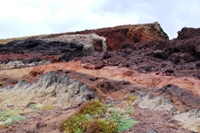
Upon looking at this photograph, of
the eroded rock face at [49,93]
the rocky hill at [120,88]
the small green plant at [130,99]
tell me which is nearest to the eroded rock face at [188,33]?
the rocky hill at [120,88]

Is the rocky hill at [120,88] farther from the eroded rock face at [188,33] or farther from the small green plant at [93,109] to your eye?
the small green plant at [93,109]

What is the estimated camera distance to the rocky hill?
30.5 feet

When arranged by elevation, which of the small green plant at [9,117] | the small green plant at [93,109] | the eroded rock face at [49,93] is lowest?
the small green plant at [9,117]

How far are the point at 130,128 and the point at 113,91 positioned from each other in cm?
356

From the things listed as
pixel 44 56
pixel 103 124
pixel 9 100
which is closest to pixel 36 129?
pixel 103 124

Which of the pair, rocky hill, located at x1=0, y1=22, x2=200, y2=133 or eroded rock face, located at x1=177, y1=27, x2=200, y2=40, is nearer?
rocky hill, located at x1=0, y1=22, x2=200, y2=133

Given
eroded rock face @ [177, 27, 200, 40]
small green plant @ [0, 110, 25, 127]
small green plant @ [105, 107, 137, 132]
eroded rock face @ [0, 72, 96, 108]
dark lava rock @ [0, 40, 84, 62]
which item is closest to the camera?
small green plant @ [105, 107, 137, 132]

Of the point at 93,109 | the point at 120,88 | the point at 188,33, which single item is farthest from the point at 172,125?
the point at 188,33

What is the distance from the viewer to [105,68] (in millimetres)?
14016

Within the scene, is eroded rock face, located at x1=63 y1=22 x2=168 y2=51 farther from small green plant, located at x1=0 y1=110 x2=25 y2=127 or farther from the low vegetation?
the low vegetation

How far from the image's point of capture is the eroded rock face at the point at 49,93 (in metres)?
12.6

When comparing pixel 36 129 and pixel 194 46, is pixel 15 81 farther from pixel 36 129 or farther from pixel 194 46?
pixel 194 46

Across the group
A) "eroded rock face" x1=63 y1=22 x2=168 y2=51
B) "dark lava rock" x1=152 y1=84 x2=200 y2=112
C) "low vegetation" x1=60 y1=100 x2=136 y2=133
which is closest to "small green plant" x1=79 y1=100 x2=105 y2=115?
"low vegetation" x1=60 y1=100 x2=136 y2=133

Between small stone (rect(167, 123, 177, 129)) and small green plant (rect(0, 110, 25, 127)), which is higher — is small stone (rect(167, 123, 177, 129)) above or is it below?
above
